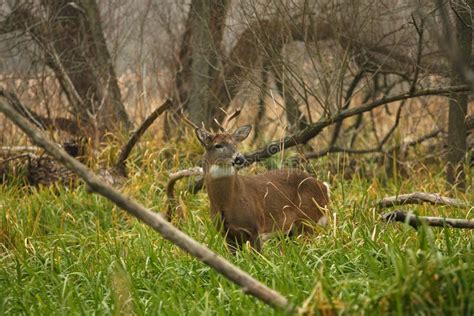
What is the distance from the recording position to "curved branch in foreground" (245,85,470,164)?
7717mm

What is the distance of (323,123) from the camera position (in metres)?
8.35

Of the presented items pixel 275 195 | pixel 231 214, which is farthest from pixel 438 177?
pixel 231 214

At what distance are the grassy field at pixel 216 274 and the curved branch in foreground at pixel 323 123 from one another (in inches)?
27.8

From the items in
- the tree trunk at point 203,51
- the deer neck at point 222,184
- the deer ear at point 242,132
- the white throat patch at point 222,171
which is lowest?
the deer neck at point 222,184

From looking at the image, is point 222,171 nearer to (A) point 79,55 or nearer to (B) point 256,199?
(B) point 256,199

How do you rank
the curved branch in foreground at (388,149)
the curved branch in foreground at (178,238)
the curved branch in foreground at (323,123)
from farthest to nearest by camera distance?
1. the curved branch in foreground at (388,149)
2. the curved branch in foreground at (323,123)
3. the curved branch in foreground at (178,238)

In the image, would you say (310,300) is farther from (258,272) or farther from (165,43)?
→ (165,43)

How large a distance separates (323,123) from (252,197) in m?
1.72

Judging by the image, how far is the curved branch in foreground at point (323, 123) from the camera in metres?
7.72

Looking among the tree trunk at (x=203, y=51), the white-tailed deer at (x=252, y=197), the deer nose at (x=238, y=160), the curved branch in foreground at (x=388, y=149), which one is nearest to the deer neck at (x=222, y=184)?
the white-tailed deer at (x=252, y=197)

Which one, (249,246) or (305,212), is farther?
(305,212)

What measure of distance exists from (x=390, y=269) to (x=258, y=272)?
0.88m

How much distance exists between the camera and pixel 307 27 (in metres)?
8.26

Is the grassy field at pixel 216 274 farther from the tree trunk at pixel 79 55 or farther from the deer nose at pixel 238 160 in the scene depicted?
the tree trunk at pixel 79 55
